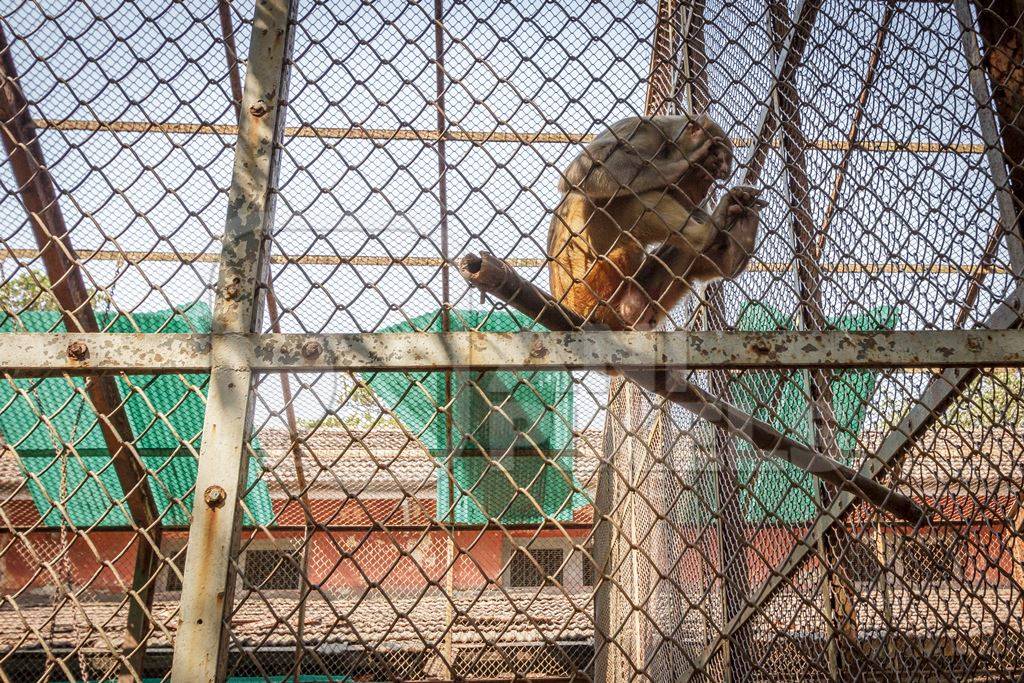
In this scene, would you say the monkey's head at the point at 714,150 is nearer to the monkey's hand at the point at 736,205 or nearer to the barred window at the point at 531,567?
A: the monkey's hand at the point at 736,205

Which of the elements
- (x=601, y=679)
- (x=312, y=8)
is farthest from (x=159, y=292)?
(x=601, y=679)

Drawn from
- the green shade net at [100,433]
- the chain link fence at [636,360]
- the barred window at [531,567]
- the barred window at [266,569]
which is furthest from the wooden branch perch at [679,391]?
the barred window at [266,569]

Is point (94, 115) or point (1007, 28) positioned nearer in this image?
point (94, 115)

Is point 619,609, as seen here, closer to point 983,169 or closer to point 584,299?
point 584,299

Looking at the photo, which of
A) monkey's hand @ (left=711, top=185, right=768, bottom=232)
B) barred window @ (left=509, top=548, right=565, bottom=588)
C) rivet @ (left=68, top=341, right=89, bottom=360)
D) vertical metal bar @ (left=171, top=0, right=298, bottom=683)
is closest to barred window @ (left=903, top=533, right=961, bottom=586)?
monkey's hand @ (left=711, top=185, right=768, bottom=232)

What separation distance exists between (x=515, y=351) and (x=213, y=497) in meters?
0.71

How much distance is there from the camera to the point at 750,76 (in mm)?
3566

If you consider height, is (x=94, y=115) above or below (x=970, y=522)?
above

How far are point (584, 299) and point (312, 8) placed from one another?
1.85 m

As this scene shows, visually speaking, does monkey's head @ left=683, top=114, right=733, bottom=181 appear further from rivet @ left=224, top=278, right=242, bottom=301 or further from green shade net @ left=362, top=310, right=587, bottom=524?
rivet @ left=224, top=278, right=242, bottom=301

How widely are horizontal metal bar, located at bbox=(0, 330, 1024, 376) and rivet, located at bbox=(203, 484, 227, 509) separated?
0.27 metres

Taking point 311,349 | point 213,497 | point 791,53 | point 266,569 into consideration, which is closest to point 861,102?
point 791,53

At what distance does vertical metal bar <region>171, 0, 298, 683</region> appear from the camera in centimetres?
138

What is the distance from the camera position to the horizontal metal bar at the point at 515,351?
5.03 feet
